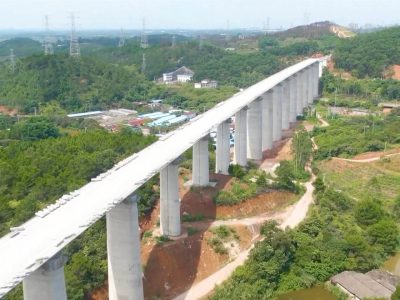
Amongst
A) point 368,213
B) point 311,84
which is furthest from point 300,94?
point 368,213

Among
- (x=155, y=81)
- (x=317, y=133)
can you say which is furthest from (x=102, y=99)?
(x=317, y=133)

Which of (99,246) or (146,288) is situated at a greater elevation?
(99,246)

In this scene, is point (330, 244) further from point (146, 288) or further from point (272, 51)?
point (272, 51)

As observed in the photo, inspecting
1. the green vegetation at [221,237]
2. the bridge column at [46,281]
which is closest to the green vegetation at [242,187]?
the green vegetation at [221,237]

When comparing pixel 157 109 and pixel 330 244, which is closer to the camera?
pixel 330 244

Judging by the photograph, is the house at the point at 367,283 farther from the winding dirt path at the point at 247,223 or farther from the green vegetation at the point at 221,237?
the green vegetation at the point at 221,237

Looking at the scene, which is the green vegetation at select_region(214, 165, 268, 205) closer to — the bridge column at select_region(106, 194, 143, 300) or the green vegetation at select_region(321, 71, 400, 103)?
the bridge column at select_region(106, 194, 143, 300)
